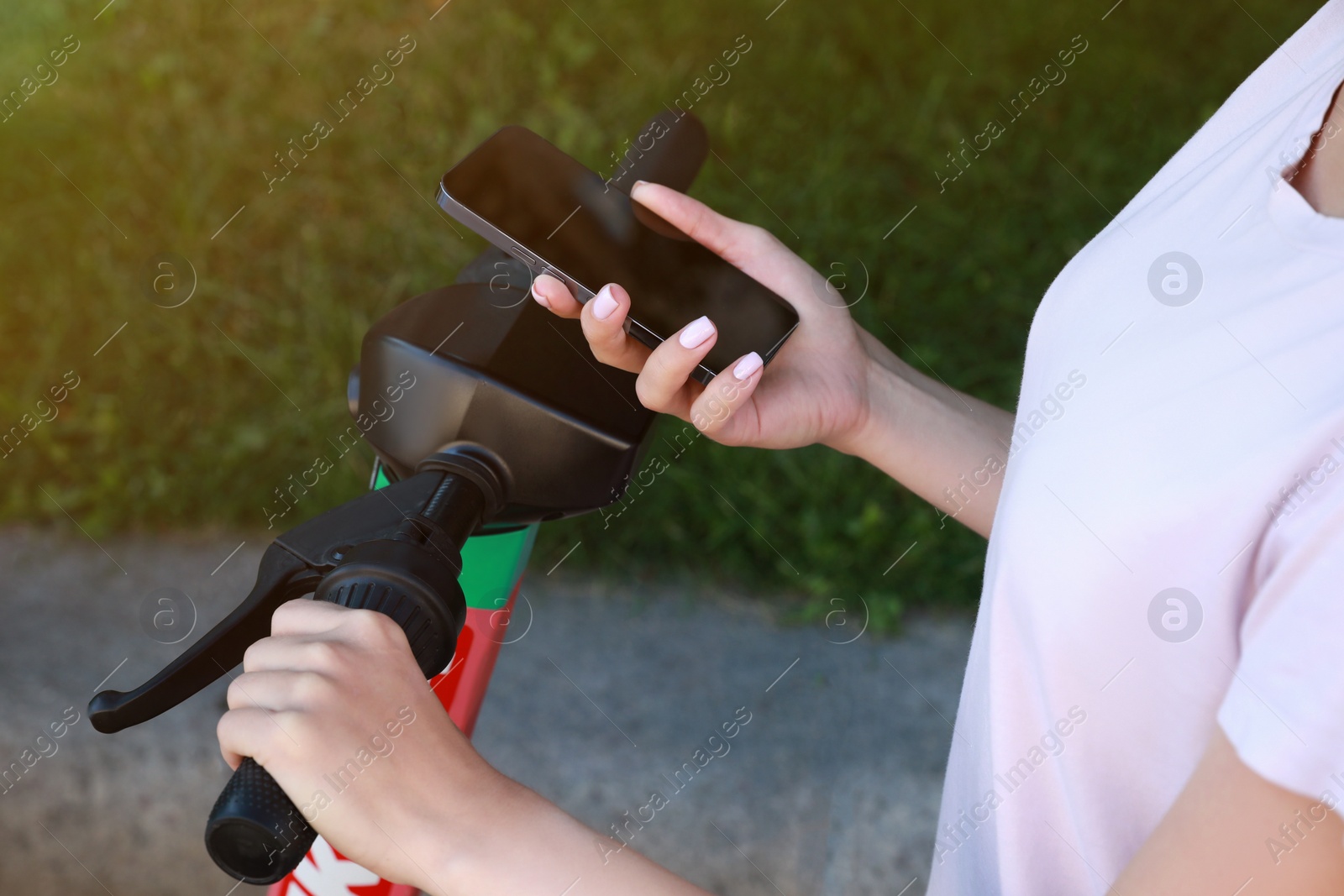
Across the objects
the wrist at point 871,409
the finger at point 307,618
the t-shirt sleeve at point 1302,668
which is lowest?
the finger at point 307,618

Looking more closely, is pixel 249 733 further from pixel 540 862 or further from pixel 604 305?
pixel 604 305

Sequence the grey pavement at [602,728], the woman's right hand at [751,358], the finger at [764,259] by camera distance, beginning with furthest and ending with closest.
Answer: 1. the grey pavement at [602,728]
2. the finger at [764,259]
3. the woman's right hand at [751,358]

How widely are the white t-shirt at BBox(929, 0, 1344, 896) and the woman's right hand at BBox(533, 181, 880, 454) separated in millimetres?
222

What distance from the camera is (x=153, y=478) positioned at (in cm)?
250

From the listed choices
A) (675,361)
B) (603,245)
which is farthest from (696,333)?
(603,245)

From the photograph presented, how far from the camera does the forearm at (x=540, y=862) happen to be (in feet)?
2.43

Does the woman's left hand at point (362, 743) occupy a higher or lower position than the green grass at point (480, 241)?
higher

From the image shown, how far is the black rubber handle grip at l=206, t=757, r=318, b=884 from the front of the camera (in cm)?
66

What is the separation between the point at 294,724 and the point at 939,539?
2086 mm
